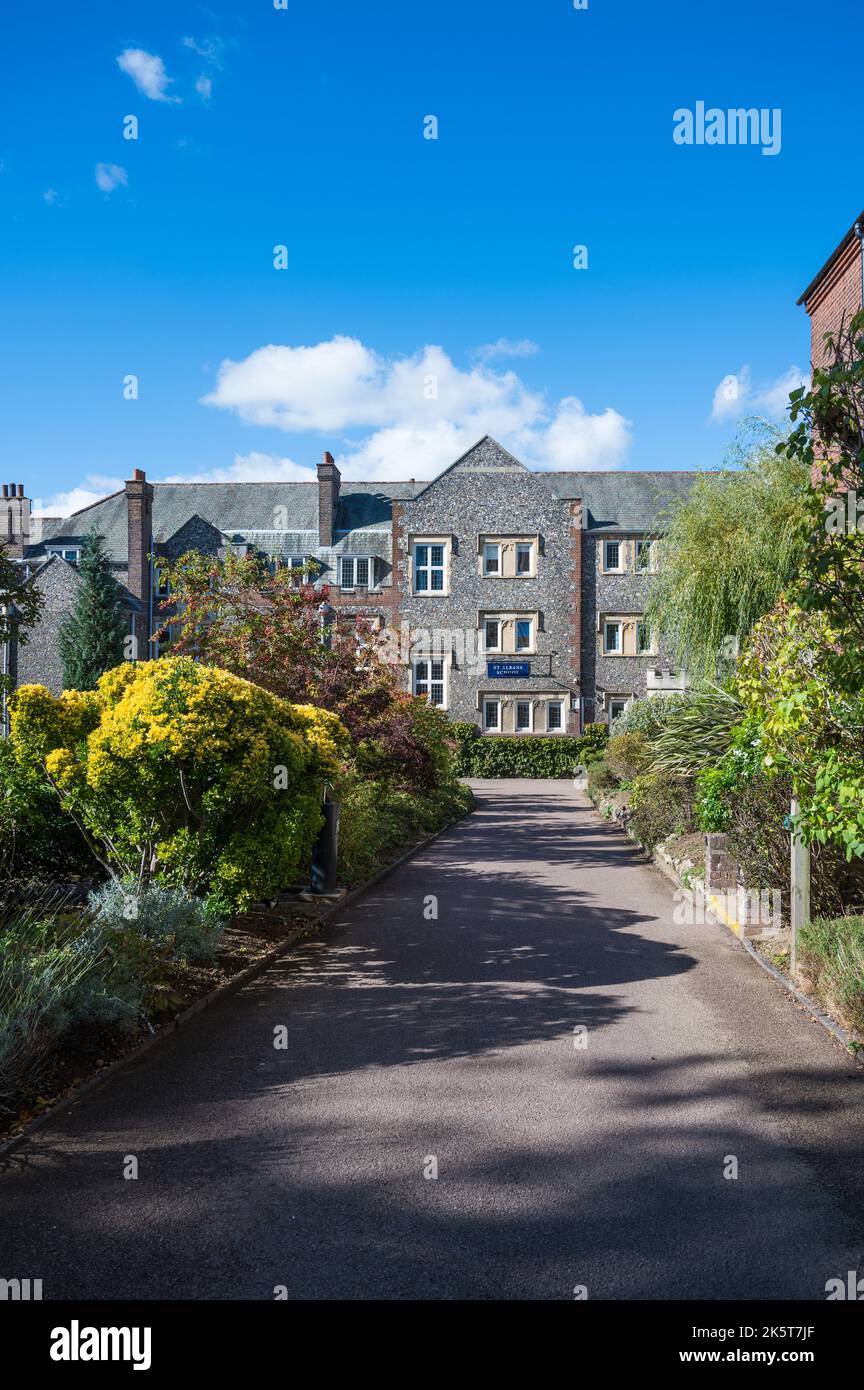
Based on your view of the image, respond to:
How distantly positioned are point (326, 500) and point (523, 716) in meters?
13.6

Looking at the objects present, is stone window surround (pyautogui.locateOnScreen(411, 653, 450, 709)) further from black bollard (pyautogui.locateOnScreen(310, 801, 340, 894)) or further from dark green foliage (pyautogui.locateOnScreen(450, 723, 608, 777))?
black bollard (pyautogui.locateOnScreen(310, 801, 340, 894))

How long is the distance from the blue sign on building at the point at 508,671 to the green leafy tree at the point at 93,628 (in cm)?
1511

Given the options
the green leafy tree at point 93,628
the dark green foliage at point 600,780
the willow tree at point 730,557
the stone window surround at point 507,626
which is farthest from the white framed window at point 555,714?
the willow tree at point 730,557

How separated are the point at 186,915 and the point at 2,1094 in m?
2.63

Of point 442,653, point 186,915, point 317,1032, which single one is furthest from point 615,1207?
point 442,653

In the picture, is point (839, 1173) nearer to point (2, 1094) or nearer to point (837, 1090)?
point (837, 1090)

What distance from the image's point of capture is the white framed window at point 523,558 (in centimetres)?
4378

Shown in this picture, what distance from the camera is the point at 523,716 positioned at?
142ft

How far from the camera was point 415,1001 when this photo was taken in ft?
25.5

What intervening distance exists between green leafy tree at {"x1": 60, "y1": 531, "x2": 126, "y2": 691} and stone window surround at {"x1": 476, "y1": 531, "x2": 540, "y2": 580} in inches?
598

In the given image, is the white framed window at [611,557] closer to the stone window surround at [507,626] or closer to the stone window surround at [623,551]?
the stone window surround at [623,551]

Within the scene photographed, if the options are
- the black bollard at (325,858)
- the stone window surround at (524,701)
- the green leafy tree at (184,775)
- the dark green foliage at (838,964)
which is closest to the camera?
the dark green foliage at (838,964)

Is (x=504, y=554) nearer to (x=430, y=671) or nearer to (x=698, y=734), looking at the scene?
(x=430, y=671)

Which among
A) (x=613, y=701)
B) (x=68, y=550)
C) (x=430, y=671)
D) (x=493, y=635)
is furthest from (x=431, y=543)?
(x=68, y=550)
